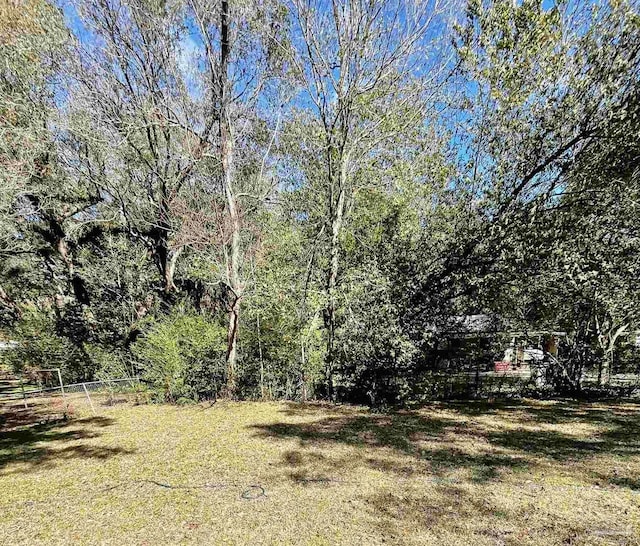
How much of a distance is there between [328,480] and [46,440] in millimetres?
4168

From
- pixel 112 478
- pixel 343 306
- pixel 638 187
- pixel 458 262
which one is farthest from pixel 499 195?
pixel 112 478

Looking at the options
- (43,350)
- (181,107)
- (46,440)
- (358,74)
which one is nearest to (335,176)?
(358,74)

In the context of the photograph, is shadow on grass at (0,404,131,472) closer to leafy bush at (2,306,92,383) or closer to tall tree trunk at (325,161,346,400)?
leafy bush at (2,306,92,383)

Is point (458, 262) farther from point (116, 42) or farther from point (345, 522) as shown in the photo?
point (116, 42)

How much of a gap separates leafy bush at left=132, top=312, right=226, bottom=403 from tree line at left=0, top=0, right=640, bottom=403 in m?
0.04

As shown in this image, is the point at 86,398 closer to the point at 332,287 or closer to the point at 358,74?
the point at 332,287

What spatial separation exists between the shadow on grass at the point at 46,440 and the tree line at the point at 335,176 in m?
1.50

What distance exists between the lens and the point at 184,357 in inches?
267

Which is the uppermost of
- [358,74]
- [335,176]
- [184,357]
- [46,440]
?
[358,74]

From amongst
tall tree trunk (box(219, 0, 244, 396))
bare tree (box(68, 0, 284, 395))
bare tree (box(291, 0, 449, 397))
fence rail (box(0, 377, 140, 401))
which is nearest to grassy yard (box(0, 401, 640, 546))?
fence rail (box(0, 377, 140, 401))

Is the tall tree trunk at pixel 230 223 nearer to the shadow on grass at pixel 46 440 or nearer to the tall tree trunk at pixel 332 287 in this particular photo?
the tall tree trunk at pixel 332 287

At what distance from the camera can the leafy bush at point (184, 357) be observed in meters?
6.62

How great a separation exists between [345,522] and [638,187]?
4.97 metres

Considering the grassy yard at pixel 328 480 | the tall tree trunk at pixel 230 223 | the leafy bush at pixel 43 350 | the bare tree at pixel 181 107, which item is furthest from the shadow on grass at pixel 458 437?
the leafy bush at pixel 43 350
